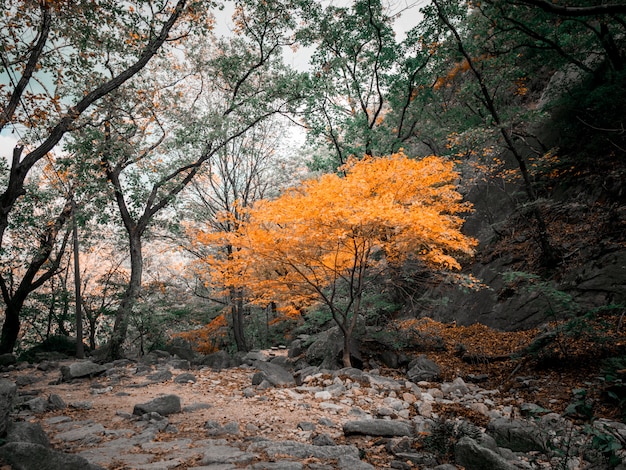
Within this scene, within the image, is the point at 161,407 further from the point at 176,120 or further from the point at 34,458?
the point at 176,120

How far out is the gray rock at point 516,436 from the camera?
10.6 feet

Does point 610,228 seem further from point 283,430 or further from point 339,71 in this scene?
point 339,71

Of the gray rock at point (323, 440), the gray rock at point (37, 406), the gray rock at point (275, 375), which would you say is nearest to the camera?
the gray rock at point (323, 440)

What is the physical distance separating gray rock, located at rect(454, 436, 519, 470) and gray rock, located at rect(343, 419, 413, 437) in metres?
1.00

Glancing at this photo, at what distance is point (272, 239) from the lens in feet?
21.2

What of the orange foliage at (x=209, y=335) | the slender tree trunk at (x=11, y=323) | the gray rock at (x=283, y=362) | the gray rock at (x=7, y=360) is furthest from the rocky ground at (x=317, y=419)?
the slender tree trunk at (x=11, y=323)

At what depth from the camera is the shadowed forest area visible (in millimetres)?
5910

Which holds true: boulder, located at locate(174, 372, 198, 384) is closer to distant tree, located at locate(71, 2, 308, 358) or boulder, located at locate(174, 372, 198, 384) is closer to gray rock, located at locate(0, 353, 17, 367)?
distant tree, located at locate(71, 2, 308, 358)

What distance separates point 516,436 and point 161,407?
4529 millimetres

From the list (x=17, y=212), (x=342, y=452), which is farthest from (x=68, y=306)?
(x=342, y=452)

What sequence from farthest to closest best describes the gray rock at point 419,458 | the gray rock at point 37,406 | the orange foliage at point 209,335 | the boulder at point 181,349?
1. the orange foliage at point 209,335
2. the boulder at point 181,349
3. the gray rock at point 37,406
4. the gray rock at point 419,458

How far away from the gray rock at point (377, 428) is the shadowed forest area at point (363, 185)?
2.14 meters

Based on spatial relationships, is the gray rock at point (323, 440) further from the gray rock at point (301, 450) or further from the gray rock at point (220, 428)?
the gray rock at point (220, 428)

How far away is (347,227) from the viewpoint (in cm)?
619
